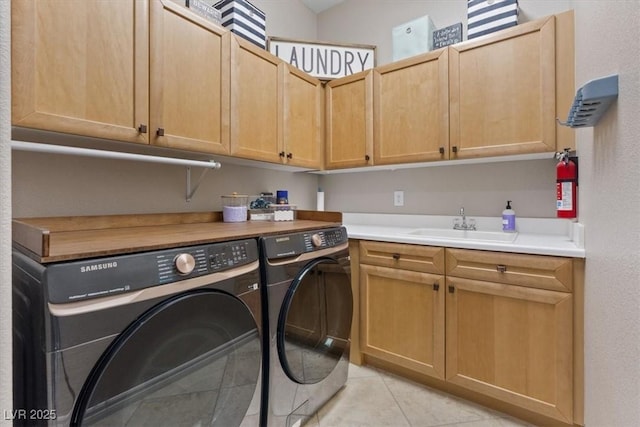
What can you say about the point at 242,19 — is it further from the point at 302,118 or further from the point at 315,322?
the point at 315,322

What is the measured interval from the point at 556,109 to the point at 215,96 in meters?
1.83

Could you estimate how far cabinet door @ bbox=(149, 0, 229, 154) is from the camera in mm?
1404

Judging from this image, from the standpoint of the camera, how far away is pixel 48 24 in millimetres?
1092

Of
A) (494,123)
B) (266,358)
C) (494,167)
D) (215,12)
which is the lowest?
(266,358)

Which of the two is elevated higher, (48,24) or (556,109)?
(48,24)

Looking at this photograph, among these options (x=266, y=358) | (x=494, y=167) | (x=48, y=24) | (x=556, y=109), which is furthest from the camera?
(x=494, y=167)

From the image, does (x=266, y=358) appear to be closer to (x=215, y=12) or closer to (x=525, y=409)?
(x=525, y=409)

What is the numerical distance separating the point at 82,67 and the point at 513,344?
226 cm

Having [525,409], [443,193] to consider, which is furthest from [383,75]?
[525,409]

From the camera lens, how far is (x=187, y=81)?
1.51m

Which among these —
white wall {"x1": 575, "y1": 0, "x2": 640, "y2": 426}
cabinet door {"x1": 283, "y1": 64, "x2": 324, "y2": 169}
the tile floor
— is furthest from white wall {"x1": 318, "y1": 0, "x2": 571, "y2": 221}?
the tile floor

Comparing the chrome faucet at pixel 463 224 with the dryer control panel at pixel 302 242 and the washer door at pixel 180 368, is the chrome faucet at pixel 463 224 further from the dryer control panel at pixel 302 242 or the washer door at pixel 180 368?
the washer door at pixel 180 368

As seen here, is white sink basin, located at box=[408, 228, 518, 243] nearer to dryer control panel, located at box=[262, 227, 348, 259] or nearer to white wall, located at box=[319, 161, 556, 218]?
white wall, located at box=[319, 161, 556, 218]

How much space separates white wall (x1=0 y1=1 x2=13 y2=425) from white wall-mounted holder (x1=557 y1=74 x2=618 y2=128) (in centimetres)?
130
